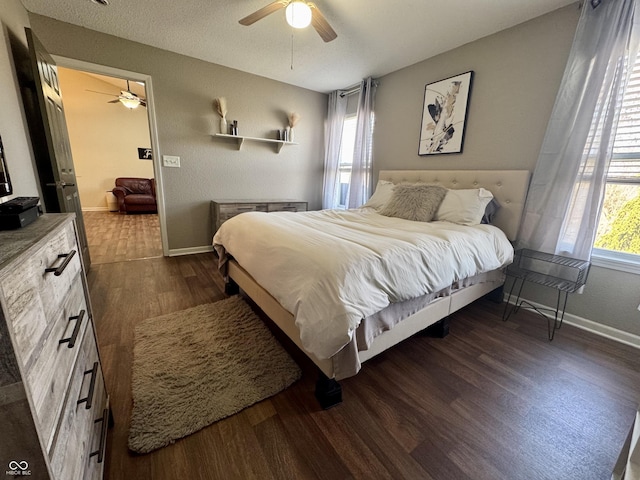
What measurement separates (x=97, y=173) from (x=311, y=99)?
18.7 feet

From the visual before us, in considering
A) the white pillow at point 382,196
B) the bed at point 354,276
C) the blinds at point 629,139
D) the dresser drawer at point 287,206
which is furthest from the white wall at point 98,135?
the blinds at point 629,139

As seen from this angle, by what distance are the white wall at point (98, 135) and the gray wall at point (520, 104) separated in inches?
258

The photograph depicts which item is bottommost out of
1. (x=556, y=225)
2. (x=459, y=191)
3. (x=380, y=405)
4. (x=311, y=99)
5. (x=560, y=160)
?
(x=380, y=405)

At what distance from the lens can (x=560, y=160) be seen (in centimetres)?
204

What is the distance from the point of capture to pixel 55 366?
0.63m

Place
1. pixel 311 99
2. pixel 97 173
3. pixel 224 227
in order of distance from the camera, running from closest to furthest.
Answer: pixel 224 227 → pixel 311 99 → pixel 97 173

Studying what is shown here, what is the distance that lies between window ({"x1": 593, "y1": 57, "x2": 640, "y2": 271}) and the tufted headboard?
511mm

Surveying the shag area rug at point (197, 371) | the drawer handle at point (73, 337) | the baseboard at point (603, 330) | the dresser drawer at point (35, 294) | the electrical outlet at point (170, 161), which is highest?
the electrical outlet at point (170, 161)

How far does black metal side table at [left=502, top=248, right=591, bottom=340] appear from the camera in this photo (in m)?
1.90

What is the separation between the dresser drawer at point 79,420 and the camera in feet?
1.94

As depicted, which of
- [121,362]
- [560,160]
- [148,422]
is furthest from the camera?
[560,160]

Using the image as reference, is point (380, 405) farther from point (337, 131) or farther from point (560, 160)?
point (337, 131)

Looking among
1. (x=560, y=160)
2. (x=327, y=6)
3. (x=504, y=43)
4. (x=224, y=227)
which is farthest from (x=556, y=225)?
(x=224, y=227)

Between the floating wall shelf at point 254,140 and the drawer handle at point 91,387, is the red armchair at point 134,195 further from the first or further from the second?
the drawer handle at point 91,387
